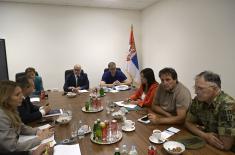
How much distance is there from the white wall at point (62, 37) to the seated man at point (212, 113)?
383 cm

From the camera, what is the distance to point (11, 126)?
4.92 feet

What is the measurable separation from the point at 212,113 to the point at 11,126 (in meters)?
1.65

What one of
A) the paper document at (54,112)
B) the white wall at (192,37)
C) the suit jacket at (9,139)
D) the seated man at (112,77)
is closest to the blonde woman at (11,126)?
the suit jacket at (9,139)

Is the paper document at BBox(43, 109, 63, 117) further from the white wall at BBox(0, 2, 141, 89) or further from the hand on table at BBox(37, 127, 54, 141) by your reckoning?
the white wall at BBox(0, 2, 141, 89)

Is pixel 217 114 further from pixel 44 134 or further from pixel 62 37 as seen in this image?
pixel 62 37

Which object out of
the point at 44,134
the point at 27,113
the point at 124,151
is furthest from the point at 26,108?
the point at 124,151

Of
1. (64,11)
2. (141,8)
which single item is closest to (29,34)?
(64,11)

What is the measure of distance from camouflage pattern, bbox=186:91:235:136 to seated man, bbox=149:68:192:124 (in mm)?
127

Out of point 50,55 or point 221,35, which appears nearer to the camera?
point 221,35

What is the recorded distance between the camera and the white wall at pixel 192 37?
3006mm

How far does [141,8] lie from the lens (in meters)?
5.33

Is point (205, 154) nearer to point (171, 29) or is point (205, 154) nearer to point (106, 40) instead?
point (171, 29)

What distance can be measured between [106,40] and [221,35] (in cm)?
301

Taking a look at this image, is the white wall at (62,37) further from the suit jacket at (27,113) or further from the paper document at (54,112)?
the suit jacket at (27,113)
